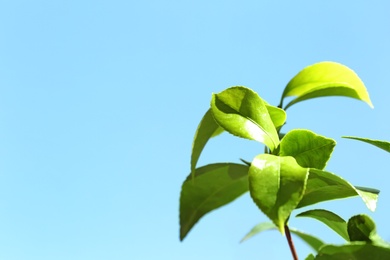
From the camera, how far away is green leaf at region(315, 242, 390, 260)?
2.15 ft

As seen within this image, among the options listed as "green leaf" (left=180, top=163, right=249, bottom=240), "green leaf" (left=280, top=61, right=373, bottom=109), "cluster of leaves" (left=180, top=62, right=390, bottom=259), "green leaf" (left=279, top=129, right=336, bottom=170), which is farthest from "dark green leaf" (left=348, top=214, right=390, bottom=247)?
"green leaf" (left=280, top=61, right=373, bottom=109)

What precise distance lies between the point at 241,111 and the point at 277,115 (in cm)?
9

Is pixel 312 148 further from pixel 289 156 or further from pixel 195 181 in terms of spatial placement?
pixel 195 181

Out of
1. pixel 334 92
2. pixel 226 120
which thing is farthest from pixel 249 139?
pixel 334 92

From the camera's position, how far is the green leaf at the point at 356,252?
0.66 metres

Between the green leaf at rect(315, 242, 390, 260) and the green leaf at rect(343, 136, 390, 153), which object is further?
the green leaf at rect(343, 136, 390, 153)

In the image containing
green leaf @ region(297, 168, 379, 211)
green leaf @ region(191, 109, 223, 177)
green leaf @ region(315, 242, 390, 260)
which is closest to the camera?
green leaf @ region(315, 242, 390, 260)

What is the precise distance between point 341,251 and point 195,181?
0.99 ft

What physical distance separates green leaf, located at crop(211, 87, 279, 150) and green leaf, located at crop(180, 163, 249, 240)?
93 mm

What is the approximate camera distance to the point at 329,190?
80cm

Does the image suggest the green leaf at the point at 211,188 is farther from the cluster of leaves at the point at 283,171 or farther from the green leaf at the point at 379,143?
the green leaf at the point at 379,143

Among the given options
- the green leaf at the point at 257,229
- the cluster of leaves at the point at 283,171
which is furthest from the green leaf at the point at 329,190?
the green leaf at the point at 257,229

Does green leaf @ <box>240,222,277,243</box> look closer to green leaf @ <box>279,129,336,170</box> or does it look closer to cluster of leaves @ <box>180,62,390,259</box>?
cluster of leaves @ <box>180,62,390,259</box>

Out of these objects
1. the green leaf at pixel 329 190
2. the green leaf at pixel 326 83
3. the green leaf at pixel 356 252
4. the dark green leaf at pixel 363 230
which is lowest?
the green leaf at pixel 356 252
